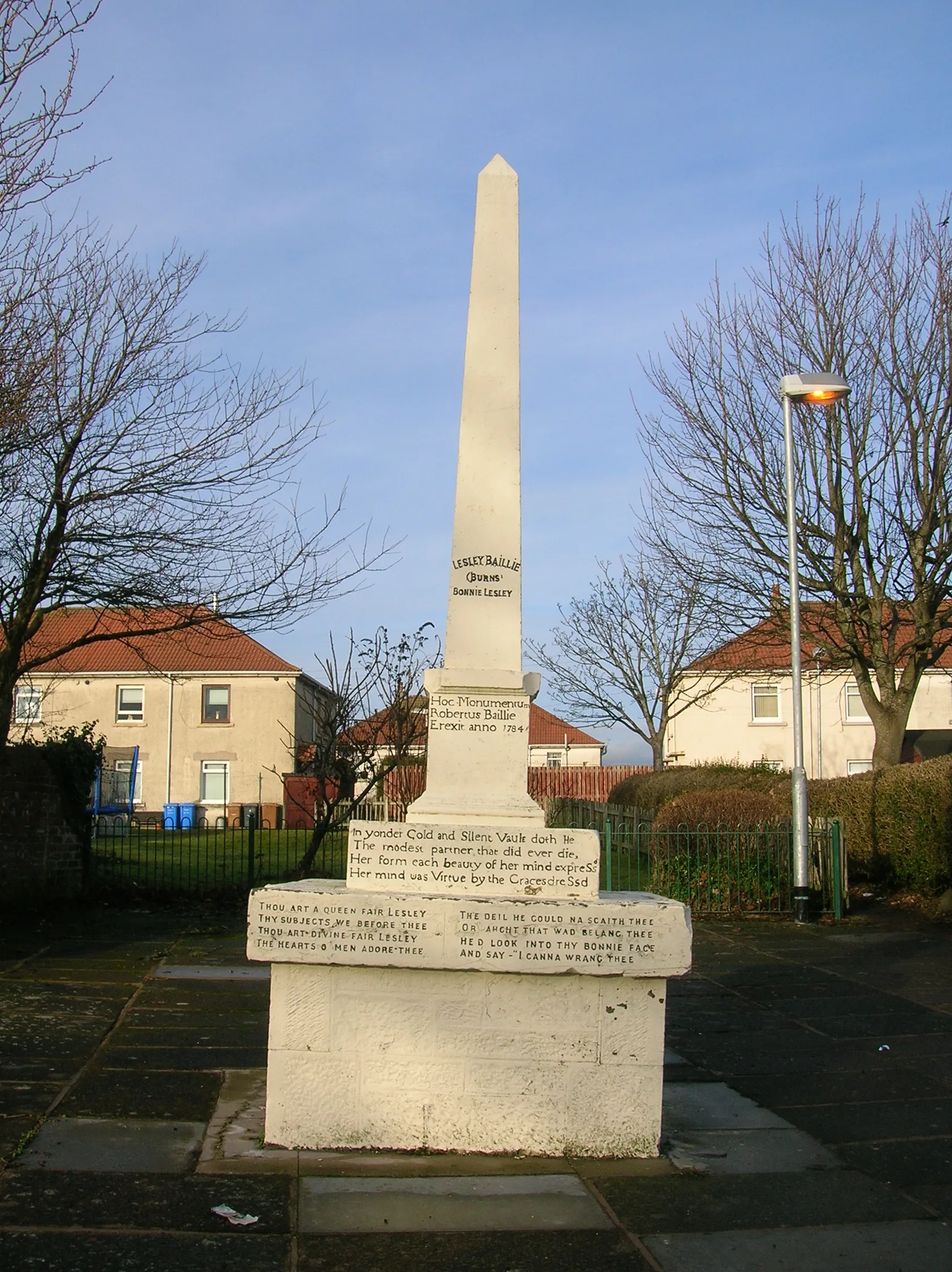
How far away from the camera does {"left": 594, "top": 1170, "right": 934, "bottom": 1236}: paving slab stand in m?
4.08

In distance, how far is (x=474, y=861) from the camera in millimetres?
5066

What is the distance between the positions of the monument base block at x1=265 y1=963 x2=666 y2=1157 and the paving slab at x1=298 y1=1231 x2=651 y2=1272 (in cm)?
86

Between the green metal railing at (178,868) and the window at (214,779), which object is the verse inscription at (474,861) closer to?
the green metal railing at (178,868)

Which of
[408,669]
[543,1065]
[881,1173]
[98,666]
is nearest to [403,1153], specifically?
[543,1065]

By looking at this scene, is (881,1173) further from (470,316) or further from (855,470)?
(855,470)

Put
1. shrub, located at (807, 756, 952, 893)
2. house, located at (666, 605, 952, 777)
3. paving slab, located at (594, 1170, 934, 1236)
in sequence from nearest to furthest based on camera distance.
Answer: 1. paving slab, located at (594, 1170, 934, 1236)
2. shrub, located at (807, 756, 952, 893)
3. house, located at (666, 605, 952, 777)

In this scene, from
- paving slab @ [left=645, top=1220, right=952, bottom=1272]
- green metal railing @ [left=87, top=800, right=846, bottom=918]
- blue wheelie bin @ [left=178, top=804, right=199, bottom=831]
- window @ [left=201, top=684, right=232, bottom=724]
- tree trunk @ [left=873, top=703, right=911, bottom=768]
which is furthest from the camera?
window @ [left=201, top=684, right=232, bottom=724]

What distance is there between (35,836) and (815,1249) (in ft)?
38.0

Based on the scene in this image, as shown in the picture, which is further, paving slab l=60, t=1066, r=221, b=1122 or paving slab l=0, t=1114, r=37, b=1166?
paving slab l=60, t=1066, r=221, b=1122

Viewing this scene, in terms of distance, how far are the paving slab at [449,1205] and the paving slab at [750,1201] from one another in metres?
0.16

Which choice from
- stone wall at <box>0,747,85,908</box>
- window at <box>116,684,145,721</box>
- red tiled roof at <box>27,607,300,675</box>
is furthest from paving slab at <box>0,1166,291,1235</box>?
window at <box>116,684,145,721</box>

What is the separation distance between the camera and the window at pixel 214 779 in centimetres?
3862

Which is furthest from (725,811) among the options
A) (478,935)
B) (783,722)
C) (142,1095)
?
(783,722)

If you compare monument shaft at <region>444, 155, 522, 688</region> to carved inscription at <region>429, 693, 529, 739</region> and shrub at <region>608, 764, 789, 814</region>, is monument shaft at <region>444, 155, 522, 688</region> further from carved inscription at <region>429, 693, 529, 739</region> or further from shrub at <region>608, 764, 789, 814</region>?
shrub at <region>608, 764, 789, 814</region>
